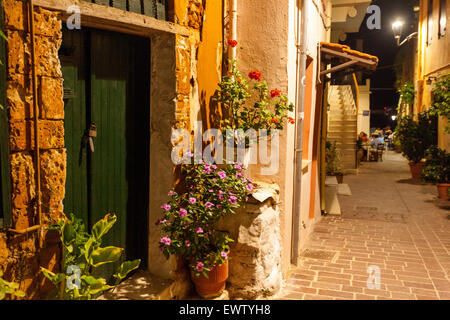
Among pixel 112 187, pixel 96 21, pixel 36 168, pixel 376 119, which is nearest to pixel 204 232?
pixel 112 187

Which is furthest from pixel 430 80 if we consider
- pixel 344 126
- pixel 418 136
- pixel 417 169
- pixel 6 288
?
pixel 6 288

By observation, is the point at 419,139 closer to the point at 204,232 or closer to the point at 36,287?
the point at 204,232

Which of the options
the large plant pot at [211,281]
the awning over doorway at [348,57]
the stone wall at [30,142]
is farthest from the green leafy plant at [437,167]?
the stone wall at [30,142]

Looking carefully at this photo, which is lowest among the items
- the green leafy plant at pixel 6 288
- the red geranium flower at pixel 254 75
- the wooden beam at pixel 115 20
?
the green leafy plant at pixel 6 288

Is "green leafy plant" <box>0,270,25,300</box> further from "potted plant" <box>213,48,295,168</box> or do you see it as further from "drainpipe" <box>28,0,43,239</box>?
"potted plant" <box>213,48,295,168</box>

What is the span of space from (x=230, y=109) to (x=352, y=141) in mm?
11865

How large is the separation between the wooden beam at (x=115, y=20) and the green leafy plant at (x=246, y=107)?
796 millimetres

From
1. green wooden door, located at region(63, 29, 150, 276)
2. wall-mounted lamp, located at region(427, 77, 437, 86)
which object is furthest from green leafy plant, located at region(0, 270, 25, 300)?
wall-mounted lamp, located at region(427, 77, 437, 86)

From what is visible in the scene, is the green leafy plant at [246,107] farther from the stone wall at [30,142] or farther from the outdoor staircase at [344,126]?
the outdoor staircase at [344,126]

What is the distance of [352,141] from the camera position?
51.0 feet

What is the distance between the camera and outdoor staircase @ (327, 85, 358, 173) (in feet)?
50.7

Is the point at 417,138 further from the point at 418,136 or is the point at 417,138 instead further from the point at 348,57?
the point at 348,57

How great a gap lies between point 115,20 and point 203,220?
195 centimetres

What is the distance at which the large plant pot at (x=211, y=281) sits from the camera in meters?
4.06
